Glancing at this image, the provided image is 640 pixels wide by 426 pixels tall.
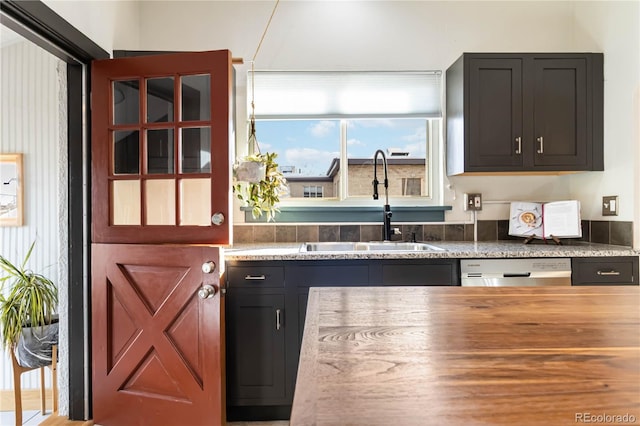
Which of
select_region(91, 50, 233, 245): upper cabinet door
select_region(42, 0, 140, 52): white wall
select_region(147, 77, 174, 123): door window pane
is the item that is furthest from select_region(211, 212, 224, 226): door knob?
select_region(42, 0, 140, 52): white wall

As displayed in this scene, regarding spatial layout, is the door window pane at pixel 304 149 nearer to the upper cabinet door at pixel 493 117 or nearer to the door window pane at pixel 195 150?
the door window pane at pixel 195 150

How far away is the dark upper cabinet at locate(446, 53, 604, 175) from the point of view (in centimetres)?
233

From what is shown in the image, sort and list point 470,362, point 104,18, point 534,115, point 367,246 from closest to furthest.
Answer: point 470,362
point 104,18
point 534,115
point 367,246

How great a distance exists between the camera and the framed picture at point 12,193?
238 cm

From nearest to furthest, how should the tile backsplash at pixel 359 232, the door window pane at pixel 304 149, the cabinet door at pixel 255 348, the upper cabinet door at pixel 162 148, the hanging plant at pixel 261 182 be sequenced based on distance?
the upper cabinet door at pixel 162 148
the cabinet door at pixel 255 348
the hanging plant at pixel 261 182
the tile backsplash at pixel 359 232
the door window pane at pixel 304 149

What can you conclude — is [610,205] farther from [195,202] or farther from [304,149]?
[195,202]

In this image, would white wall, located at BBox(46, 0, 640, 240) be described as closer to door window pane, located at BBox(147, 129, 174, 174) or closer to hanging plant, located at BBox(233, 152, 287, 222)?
hanging plant, located at BBox(233, 152, 287, 222)

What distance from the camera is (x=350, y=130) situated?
2799 mm

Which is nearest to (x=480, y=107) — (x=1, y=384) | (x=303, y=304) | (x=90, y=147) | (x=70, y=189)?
(x=303, y=304)

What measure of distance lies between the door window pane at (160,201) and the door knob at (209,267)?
326mm

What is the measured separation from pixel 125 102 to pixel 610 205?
302cm

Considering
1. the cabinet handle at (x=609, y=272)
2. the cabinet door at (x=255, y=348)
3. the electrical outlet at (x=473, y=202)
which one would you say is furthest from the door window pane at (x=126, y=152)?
the cabinet handle at (x=609, y=272)

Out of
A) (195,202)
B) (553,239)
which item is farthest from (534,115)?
(195,202)

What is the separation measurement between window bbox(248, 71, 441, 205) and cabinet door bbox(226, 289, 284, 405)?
94cm
